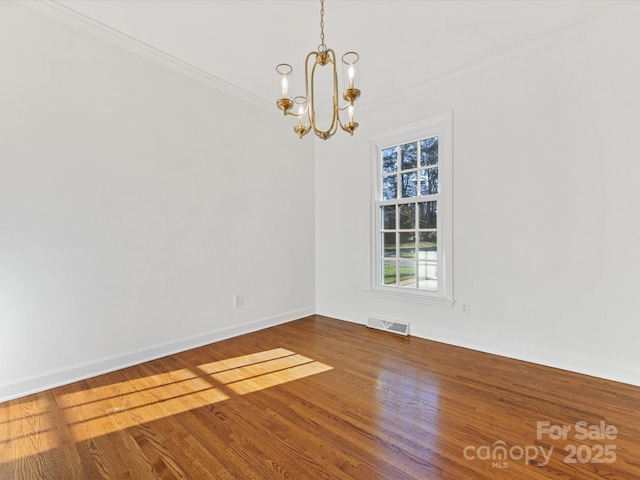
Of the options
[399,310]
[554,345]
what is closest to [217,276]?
[399,310]

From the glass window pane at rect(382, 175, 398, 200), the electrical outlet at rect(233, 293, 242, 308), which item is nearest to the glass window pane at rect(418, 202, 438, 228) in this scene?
the glass window pane at rect(382, 175, 398, 200)

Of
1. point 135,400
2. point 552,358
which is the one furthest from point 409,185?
point 135,400

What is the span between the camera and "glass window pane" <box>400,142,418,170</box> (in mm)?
3490

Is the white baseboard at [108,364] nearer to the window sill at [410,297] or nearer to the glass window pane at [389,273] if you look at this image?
the window sill at [410,297]

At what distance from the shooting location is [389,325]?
354 cm

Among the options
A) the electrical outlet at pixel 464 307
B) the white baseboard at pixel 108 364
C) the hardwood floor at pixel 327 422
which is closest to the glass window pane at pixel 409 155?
the electrical outlet at pixel 464 307

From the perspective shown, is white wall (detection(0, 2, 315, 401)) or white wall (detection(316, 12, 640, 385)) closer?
white wall (detection(0, 2, 315, 401))

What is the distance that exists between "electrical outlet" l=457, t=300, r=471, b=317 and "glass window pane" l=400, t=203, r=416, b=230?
0.95 metres

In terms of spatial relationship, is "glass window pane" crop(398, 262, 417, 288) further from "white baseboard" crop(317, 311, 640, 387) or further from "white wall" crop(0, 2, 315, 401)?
"white wall" crop(0, 2, 315, 401)

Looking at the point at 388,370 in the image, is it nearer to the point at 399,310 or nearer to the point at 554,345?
the point at 399,310

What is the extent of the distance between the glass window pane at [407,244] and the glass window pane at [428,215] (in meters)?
0.17

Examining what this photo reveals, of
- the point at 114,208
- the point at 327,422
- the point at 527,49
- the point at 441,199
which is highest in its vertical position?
the point at 527,49

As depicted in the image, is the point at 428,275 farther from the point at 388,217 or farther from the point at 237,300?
the point at 237,300

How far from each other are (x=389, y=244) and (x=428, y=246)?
0.50m
